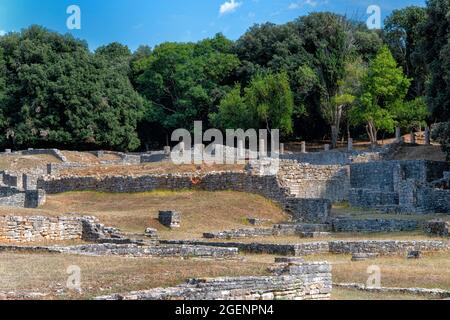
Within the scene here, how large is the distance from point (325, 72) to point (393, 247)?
5760 centimetres

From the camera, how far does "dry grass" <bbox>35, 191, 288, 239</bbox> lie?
127 feet

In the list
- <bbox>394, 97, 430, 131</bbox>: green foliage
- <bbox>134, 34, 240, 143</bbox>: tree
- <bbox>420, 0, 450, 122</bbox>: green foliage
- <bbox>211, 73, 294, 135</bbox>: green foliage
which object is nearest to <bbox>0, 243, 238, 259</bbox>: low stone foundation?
<bbox>420, 0, 450, 122</bbox>: green foliage

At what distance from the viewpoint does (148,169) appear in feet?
185

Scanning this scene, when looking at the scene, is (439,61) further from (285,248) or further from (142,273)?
(142,273)

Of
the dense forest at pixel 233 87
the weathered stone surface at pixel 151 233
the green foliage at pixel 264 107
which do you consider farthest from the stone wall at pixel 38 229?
the green foliage at pixel 264 107

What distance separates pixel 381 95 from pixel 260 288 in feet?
194

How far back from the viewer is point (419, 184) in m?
44.7

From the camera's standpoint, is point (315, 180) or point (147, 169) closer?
point (315, 180)

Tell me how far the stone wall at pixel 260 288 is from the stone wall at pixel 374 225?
16804 millimetres

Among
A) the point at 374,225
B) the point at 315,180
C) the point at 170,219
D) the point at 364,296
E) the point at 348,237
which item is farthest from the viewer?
the point at 315,180

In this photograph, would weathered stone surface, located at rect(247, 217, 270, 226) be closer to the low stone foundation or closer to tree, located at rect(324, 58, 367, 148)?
the low stone foundation

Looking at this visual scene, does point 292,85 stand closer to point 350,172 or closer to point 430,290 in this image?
point 350,172

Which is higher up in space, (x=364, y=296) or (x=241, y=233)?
(x=241, y=233)

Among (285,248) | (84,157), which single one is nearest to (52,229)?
(285,248)
